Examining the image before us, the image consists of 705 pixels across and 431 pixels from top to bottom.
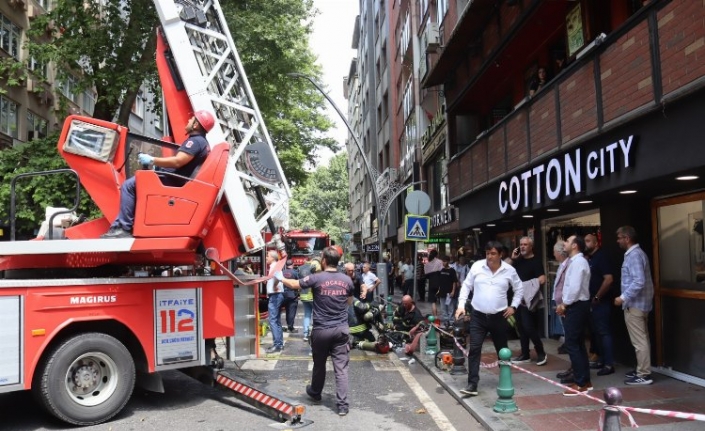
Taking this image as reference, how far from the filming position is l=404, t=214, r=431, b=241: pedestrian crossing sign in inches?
511

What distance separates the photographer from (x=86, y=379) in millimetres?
5934

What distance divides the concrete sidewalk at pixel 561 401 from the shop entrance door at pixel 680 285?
0.34 metres

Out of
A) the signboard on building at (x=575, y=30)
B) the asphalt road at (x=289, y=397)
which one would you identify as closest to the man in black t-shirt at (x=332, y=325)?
the asphalt road at (x=289, y=397)

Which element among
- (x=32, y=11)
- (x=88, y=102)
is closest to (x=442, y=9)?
(x=32, y=11)

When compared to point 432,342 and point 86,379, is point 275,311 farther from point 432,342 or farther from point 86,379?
point 86,379

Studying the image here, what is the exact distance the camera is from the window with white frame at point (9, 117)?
21.1 metres

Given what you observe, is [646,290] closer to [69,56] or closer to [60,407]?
[60,407]

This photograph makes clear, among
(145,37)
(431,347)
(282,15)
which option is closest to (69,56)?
(145,37)

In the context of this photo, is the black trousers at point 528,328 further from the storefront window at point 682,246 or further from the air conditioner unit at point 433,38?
the air conditioner unit at point 433,38

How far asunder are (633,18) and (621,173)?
173 centimetres

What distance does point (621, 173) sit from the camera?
22.4 feet

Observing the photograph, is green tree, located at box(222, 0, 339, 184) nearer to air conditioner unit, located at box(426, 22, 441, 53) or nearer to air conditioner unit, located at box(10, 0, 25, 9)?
air conditioner unit, located at box(426, 22, 441, 53)

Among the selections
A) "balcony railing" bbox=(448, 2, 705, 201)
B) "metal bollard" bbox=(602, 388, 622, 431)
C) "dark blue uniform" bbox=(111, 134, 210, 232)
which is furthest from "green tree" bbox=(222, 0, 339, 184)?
"metal bollard" bbox=(602, 388, 622, 431)

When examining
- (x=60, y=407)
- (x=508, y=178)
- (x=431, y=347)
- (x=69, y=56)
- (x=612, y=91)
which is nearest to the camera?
(x=60, y=407)
